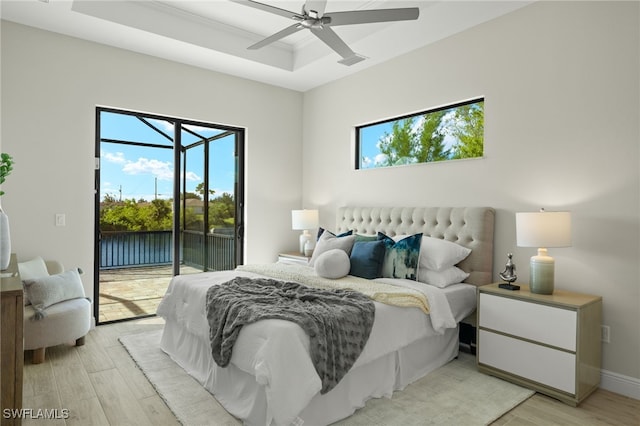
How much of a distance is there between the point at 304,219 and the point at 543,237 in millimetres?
2829

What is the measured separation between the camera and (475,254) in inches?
135

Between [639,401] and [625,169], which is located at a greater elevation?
[625,169]

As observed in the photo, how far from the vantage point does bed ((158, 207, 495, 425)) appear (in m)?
2.03

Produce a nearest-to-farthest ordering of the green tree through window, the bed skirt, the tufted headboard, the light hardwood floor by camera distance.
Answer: the bed skirt < the light hardwood floor < the tufted headboard < the green tree through window

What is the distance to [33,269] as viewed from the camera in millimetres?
3416

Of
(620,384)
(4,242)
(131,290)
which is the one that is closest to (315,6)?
(4,242)

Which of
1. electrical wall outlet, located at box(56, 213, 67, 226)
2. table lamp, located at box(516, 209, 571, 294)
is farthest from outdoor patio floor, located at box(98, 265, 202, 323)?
table lamp, located at box(516, 209, 571, 294)

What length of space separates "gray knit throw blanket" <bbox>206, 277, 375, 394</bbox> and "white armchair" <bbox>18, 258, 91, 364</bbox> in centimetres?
140

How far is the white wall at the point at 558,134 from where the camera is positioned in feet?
8.99

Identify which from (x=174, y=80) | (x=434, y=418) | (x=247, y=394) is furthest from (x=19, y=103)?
(x=434, y=418)

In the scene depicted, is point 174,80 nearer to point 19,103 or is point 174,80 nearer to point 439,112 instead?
point 19,103

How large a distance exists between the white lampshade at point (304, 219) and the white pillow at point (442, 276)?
1894 mm

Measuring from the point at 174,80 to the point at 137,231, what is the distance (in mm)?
1757

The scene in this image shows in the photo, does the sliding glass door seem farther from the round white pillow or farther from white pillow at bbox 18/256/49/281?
the round white pillow
